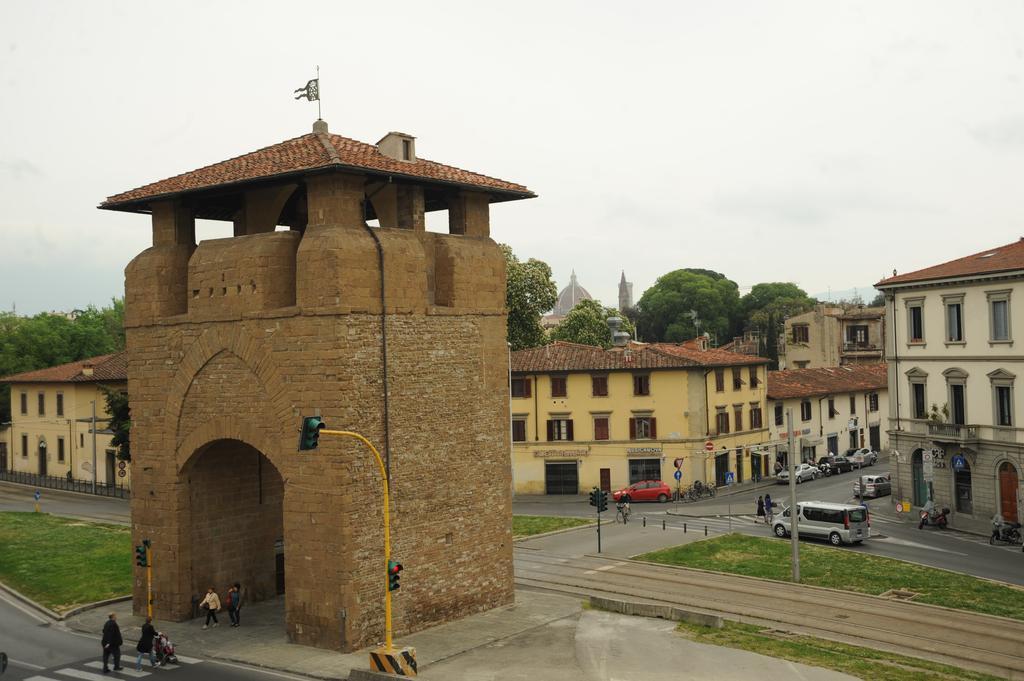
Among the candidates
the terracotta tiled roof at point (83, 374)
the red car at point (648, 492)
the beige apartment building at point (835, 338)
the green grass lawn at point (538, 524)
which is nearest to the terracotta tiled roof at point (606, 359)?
the red car at point (648, 492)

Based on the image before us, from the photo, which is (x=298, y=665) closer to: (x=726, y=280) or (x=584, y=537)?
(x=584, y=537)

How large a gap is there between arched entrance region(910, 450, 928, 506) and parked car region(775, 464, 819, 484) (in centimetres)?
1181

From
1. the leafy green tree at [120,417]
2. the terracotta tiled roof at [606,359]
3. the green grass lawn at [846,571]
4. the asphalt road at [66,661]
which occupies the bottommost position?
the green grass lawn at [846,571]

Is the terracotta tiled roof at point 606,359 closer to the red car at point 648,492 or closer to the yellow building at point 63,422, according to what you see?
the red car at point 648,492

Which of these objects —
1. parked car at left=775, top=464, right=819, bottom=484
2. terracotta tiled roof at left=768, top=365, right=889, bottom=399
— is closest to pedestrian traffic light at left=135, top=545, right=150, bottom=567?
parked car at left=775, top=464, right=819, bottom=484

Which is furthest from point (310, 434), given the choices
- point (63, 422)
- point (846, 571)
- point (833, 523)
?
point (63, 422)

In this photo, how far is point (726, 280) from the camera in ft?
431

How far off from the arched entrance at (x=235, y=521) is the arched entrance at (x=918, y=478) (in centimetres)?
3471

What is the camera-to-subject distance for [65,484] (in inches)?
2432

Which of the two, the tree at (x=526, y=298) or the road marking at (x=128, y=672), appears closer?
the road marking at (x=128, y=672)

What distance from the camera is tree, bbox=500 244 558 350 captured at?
250ft

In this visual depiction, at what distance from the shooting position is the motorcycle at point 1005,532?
40.6 metres

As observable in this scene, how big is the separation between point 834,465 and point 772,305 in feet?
197

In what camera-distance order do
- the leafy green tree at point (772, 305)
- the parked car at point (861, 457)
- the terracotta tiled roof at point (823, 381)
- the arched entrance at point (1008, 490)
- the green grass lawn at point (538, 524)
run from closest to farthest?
the arched entrance at point (1008, 490) < the green grass lawn at point (538, 524) < the parked car at point (861, 457) < the terracotta tiled roof at point (823, 381) < the leafy green tree at point (772, 305)
